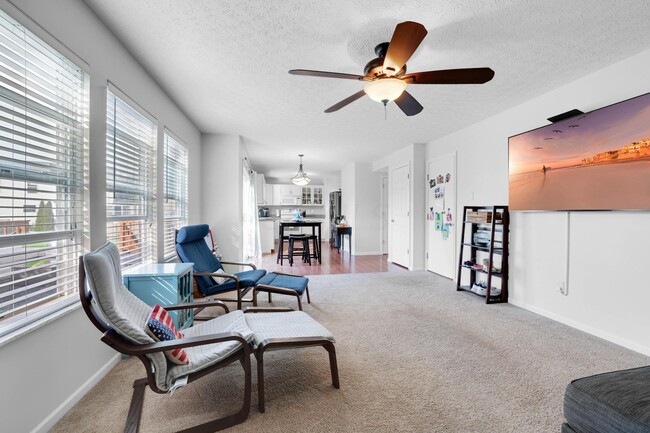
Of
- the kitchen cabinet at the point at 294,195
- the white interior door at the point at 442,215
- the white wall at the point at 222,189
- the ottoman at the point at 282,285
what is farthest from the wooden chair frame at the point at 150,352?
the kitchen cabinet at the point at 294,195

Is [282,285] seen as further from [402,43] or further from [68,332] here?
[402,43]

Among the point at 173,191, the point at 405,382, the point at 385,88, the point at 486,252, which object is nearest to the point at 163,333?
the point at 405,382

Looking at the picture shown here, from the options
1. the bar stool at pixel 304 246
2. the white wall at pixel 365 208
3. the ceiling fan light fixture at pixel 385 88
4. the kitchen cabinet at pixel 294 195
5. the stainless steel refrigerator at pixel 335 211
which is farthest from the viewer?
the kitchen cabinet at pixel 294 195

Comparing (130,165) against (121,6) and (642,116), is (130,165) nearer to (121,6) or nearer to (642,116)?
(121,6)

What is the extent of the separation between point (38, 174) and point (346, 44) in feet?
6.91

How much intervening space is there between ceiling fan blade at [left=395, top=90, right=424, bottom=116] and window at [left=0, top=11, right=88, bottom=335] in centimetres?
220

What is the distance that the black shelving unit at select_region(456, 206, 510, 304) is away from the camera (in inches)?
138

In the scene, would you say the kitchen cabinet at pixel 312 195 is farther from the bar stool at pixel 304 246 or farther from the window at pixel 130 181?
the window at pixel 130 181

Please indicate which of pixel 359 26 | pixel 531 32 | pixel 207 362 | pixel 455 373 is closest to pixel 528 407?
pixel 455 373

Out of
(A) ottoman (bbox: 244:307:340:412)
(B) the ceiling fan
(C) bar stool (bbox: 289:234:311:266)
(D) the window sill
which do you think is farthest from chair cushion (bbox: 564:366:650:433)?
(C) bar stool (bbox: 289:234:311:266)

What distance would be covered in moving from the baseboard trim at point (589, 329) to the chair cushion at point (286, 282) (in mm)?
2576

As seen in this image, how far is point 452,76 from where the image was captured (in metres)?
1.95

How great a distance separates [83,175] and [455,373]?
9.11 ft

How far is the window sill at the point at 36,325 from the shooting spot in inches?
48.3
